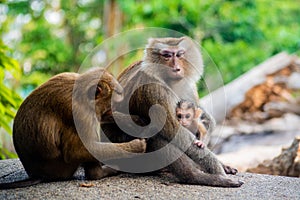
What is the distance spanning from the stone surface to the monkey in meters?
0.17

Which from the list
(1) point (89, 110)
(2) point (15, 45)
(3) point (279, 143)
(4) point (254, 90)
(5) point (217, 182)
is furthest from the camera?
(2) point (15, 45)

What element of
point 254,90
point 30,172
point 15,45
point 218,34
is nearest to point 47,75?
point 15,45

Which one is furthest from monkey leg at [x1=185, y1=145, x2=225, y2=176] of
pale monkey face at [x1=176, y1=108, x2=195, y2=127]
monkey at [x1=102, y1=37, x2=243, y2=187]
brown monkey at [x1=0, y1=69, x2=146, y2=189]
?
brown monkey at [x1=0, y1=69, x2=146, y2=189]

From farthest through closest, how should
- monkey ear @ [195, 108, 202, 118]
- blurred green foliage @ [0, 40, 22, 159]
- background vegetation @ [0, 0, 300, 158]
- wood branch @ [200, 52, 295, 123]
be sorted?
background vegetation @ [0, 0, 300, 158], wood branch @ [200, 52, 295, 123], blurred green foliage @ [0, 40, 22, 159], monkey ear @ [195, 108, 202, 118]

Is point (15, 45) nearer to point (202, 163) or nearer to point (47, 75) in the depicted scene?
point (47, 75)

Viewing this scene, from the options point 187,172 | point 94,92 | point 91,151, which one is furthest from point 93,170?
point 187,172

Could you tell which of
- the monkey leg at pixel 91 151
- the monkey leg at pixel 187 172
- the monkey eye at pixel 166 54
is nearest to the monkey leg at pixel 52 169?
the monkey leg at pixel 91 151

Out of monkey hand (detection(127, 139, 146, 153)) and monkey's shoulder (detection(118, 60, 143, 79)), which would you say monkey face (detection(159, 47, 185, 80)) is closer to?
monkey's shoulder (detection(118, 60, 143, 79))

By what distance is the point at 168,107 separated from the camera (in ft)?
16.5

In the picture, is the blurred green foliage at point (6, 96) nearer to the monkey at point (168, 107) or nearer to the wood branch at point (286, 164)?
the monkey at point (168, 107)

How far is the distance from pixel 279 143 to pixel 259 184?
6.20m

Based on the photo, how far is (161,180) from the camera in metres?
5.21

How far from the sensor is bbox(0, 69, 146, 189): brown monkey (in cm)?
468

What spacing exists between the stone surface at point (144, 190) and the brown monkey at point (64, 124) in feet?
0.75
